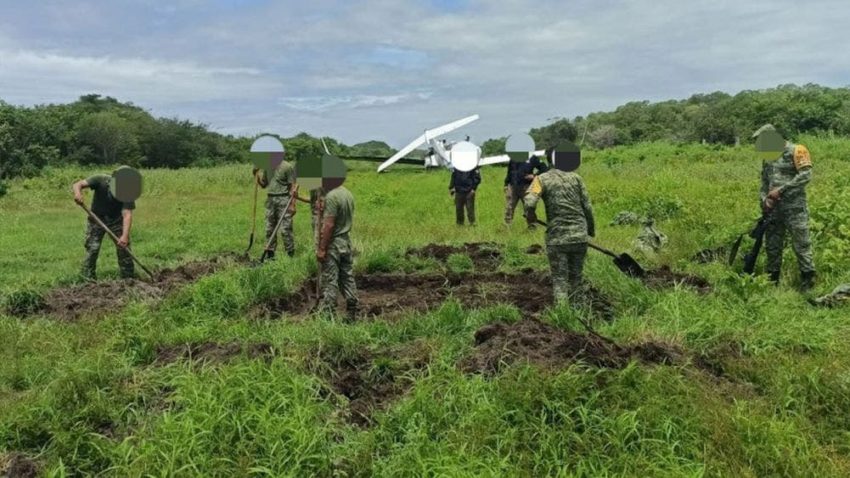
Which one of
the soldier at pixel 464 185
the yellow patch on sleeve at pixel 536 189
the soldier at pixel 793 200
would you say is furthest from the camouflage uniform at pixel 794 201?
the soldier at pixel 464 185

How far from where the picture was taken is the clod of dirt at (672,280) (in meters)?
7.07

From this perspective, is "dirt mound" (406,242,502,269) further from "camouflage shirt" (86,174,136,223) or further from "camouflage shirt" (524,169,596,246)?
"camouflage shirt" (86,174,136,223)

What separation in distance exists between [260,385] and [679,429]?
2.53 m

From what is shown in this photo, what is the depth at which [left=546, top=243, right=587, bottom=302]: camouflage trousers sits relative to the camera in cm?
633

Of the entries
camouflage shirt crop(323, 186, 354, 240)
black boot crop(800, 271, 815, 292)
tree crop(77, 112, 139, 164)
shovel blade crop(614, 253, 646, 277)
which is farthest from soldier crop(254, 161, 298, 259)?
tree crop(77, 112, 139, 164)

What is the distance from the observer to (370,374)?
15.4 feet

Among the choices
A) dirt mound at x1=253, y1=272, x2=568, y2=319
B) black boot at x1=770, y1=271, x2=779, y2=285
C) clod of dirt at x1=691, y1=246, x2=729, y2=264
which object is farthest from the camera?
clod of dirt at x1=691, y1=246, x2=729, y2=264

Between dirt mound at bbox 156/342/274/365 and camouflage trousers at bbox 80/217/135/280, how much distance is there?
3.29 meters

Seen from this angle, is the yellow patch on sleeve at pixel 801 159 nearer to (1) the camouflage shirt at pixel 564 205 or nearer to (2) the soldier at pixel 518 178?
(1) the camouflage shirt at pixel 564 205

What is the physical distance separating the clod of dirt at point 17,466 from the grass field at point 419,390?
0.02m

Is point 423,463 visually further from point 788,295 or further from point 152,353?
point 788,295

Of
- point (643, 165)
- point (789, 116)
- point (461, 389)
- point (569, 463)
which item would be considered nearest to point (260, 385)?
point (461, 389)

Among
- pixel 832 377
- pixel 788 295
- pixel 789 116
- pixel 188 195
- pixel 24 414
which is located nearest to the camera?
pixel 24 414

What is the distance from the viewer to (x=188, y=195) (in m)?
23.0
